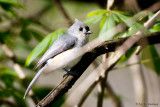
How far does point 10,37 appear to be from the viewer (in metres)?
3.20

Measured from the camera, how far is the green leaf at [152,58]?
2.29 metres

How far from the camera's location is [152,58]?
90.3 inches

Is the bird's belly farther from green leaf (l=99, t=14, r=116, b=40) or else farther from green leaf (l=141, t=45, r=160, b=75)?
green leaf (l=141, t=45, r=160, b=75)

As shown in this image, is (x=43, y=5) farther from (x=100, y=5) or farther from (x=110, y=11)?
(x=110, y=11)

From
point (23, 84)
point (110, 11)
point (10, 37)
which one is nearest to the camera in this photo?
point (110, 11)

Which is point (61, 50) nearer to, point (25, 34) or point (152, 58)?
point (25, 34)

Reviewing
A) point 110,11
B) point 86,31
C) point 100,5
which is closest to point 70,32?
point 86,31

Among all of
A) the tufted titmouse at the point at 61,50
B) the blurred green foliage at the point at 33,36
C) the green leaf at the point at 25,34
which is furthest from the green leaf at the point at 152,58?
the green leaf at the point at 25,34

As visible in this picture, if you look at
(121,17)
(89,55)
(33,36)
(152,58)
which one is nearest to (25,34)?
(33,36)

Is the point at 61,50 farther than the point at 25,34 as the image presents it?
No

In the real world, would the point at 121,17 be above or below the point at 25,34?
below

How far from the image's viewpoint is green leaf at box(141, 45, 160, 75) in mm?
2291

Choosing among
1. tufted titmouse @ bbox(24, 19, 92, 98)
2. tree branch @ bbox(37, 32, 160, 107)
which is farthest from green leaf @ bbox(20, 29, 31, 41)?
tree branch @ bbox(37, 32, 160, 107)

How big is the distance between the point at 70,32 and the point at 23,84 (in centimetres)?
75
